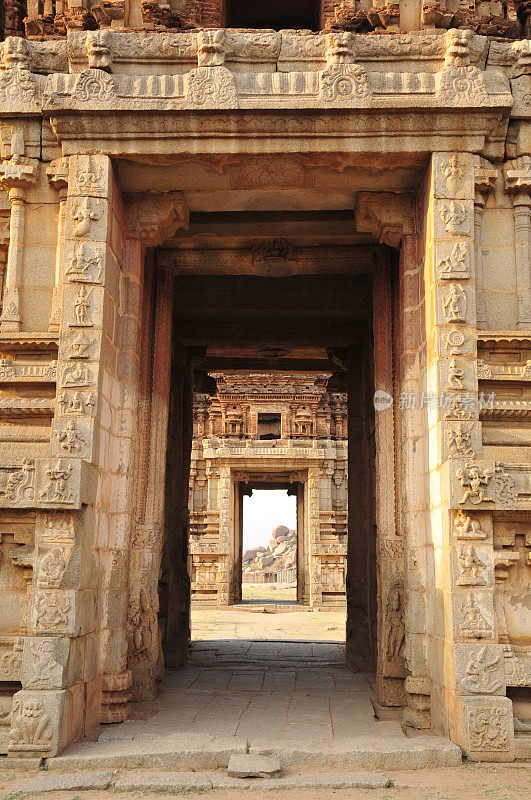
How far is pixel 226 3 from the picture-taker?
9.59 metres

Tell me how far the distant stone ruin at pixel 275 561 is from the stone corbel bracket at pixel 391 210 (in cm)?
4038

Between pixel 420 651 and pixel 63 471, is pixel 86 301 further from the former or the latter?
pixel 420 651

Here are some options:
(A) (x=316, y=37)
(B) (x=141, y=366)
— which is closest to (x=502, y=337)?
(A) (x=316, y=37)

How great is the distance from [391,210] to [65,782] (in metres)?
6.01

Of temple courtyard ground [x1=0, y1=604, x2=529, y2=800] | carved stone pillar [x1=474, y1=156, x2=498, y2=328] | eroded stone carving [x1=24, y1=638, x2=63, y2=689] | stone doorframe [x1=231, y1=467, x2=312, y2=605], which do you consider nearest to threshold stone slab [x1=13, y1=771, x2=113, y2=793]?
temple courtyard ground [x1=0, y1=604, x2=529, y2=800]

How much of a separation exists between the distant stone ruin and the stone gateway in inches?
1574

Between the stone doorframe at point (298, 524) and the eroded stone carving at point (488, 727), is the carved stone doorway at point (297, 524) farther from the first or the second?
the eroded stone carving at point (488, 727)

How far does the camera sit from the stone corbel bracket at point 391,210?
8039mm

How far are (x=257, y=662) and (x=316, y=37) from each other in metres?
8.31

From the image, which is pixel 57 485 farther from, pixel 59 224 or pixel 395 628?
pixel 395 628

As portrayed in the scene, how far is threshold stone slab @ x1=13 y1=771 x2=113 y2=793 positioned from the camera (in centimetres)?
543

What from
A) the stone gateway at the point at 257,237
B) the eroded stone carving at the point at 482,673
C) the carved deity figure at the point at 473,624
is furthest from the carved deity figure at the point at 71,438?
the eroded stone carving at the point at 482,673

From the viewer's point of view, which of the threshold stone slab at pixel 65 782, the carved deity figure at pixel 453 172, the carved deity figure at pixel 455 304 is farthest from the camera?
the carved deity figure at pixel 453 172

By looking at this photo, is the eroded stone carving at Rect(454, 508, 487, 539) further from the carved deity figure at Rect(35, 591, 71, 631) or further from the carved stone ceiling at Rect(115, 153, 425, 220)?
the carved stone ceiling at Rect(115, 153, 425, 220)
